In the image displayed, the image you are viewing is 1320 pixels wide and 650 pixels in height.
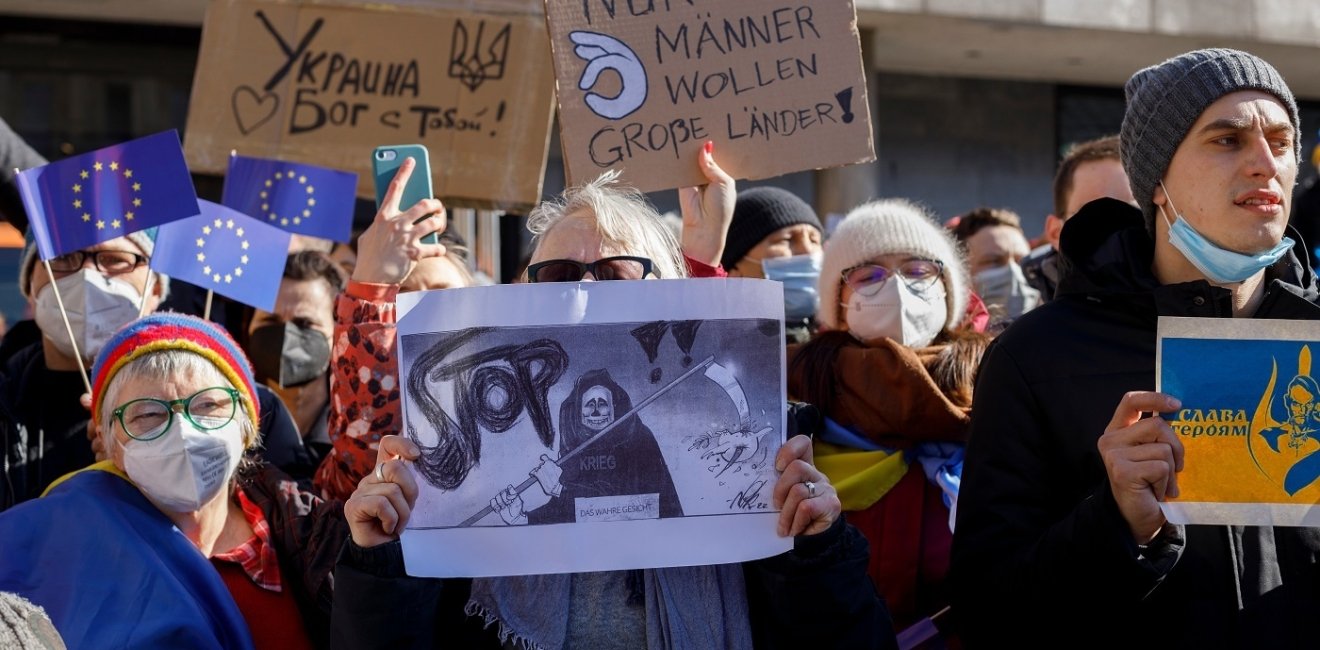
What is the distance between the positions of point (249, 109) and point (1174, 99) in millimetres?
3270

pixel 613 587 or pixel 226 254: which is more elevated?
pixel 226 254

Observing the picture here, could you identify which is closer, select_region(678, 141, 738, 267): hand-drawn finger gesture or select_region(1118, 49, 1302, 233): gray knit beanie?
select_region(1118, 49, 1302, 233): gray knit beanie

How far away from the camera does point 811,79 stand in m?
3.29

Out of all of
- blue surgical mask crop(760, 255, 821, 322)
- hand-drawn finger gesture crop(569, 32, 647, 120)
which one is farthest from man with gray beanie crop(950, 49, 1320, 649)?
blue surgical mask crop(760, 255, 821, 322)

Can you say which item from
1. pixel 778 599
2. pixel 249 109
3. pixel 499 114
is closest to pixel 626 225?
pixel 778 599

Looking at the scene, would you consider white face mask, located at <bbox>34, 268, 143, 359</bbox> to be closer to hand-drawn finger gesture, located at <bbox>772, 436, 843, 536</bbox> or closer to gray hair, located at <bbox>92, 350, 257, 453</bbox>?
gray hair, located at <bbox>92, 350, 257, 453</bbox>

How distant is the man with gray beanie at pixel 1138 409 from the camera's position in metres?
2.23

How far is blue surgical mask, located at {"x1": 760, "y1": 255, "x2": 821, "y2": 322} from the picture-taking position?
4.13m

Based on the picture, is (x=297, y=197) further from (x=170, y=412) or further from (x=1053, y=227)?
(x=1053, y=227)

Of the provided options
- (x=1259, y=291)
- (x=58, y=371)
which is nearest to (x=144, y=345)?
(x=58, y=371)

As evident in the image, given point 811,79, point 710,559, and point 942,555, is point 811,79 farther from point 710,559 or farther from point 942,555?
point 710,559

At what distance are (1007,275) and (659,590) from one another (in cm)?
334

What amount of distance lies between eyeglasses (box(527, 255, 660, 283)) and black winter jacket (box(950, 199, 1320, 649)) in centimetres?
68

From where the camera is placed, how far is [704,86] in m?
3.25
